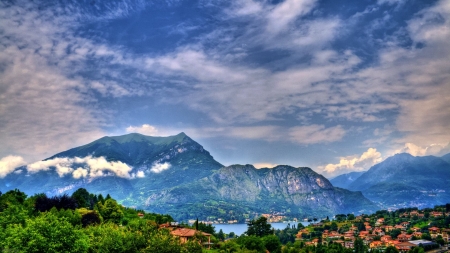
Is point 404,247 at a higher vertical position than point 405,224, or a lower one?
lower

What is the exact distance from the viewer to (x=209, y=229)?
87.4 m

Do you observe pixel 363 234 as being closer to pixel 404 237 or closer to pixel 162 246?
pixel 404 237

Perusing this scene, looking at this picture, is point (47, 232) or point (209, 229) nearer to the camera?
point (47, 232)

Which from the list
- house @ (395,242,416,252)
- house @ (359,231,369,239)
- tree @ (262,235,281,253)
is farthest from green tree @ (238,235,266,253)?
house @ (359,231,369,239)

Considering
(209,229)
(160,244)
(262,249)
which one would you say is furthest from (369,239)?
(160,244)

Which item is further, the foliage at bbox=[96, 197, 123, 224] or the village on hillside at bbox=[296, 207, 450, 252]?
the village on hillside at bbox=[296, 207, 450, 252]

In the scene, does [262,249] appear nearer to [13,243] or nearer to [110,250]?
[110,250]

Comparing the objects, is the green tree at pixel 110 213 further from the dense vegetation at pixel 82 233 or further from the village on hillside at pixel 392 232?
the village on hillside at pixel 392 232

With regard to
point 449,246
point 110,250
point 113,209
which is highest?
point 113,209

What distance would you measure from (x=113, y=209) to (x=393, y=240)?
3604 inches

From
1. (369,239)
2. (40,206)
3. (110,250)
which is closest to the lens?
(110,250)

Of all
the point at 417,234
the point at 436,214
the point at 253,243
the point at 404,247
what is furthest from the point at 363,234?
the point at 253,243

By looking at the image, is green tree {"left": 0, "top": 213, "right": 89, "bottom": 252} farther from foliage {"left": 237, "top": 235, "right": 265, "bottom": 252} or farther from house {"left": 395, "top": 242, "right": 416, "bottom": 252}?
house {"left": 395, "top": 242, "right": 416, "bottom": 252}

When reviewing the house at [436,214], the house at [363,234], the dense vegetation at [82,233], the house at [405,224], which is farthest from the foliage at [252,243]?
the house at [436,214]
